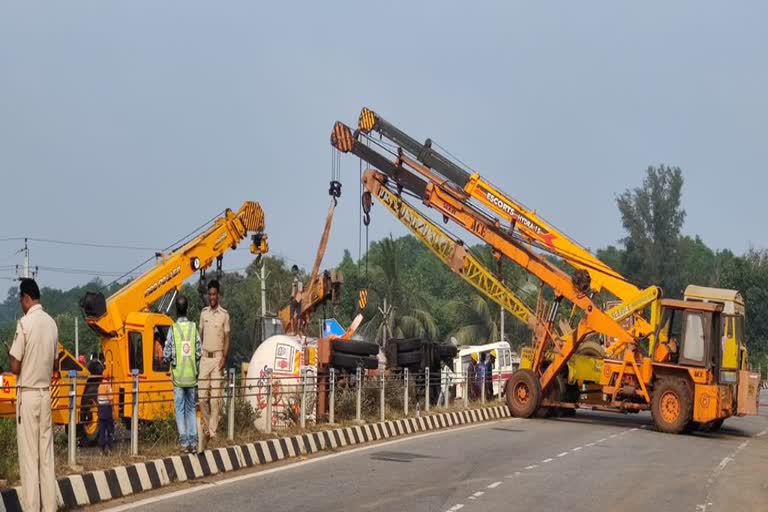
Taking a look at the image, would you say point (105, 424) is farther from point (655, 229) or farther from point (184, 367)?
point (655, 229)

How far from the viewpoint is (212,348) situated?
15188 millimetres

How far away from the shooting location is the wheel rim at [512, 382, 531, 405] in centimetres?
2980

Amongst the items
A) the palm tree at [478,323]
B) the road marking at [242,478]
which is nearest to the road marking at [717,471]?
the road marking at [242,478]

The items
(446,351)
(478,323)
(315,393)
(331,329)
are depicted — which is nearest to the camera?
(315,393)

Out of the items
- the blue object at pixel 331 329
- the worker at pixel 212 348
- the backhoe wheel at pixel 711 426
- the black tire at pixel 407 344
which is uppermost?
the worker at pixel 212 348

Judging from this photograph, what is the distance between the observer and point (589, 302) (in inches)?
1115

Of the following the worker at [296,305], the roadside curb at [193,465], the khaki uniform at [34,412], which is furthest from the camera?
the worker at [296,305]

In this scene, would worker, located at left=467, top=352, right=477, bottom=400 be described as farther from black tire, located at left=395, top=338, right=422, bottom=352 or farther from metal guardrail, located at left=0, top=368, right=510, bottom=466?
black tire, located at left=395, top=338, right=422, bottom=352

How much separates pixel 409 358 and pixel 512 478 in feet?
49.9

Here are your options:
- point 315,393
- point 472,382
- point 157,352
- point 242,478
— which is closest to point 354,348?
point 315,393

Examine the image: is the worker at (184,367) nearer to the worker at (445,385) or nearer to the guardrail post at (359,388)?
the guardrail post at (359,388)

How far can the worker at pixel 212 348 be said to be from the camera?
15047 mm

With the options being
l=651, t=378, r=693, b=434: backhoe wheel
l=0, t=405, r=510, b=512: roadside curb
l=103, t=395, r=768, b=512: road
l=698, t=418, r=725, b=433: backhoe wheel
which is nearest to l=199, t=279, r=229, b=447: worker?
l=0, t=405, r=510, b=512: roadside curb

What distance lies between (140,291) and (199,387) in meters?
9.35
